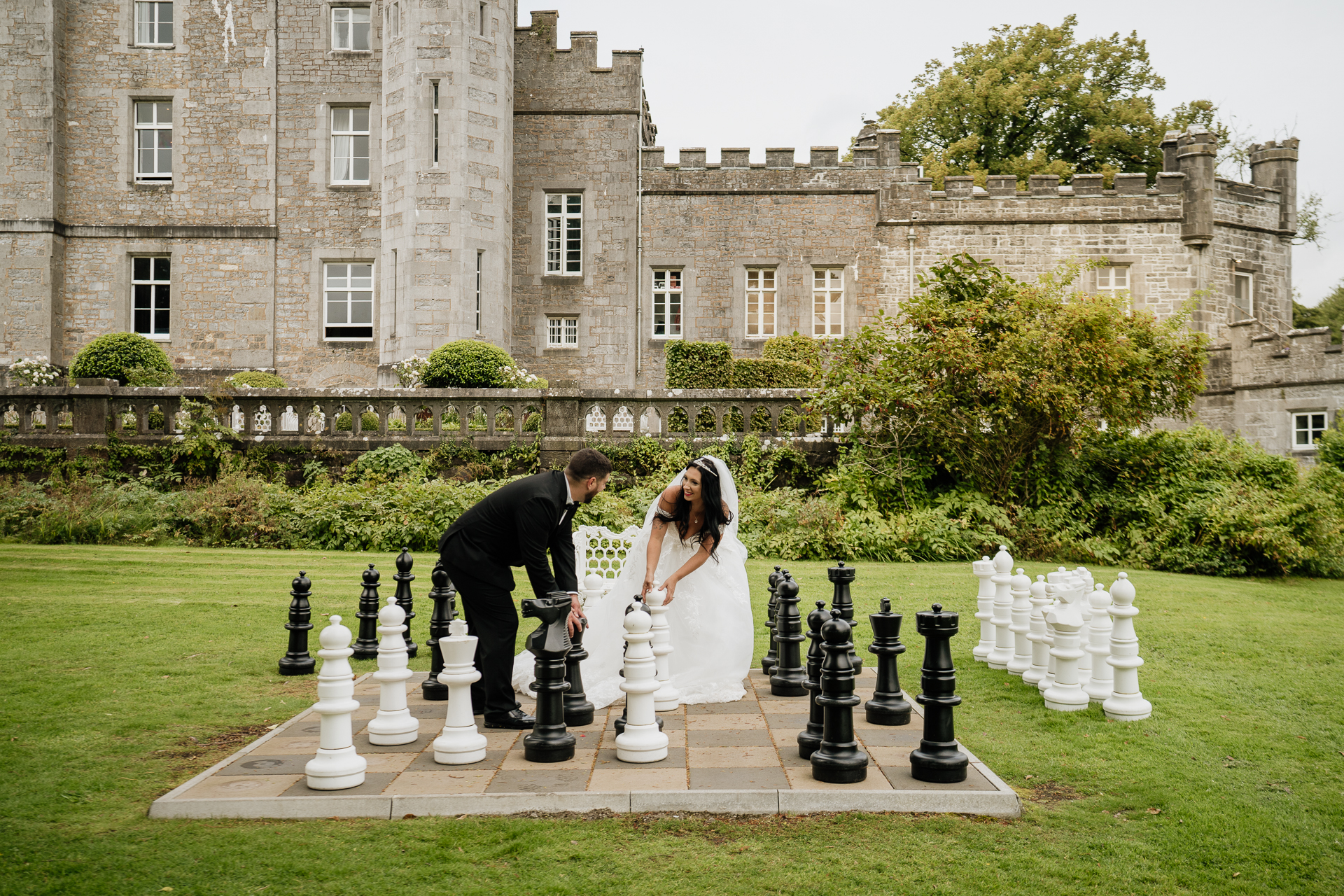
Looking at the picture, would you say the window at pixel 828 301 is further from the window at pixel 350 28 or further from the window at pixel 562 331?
the window at pixel 350 28

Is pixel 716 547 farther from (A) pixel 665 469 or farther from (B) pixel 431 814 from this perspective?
(A) pixel 665 469

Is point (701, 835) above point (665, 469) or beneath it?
beneath

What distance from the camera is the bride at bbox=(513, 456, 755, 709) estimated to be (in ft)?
19.6

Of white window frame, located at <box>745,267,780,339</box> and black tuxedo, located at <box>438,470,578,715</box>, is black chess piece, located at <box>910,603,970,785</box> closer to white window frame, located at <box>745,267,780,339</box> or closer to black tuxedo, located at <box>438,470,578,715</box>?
black tuxedo, located at <box>438,470,578,715</box>

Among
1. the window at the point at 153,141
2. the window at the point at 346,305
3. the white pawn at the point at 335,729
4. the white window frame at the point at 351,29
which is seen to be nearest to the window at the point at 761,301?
the window at the point at 346,305

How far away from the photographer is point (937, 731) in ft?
13.9

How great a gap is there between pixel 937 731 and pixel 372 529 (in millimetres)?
9615

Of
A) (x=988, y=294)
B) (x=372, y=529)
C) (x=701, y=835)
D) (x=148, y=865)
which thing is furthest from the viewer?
(x=988, y=294)

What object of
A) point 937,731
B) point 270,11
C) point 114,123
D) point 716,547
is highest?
point 270,11

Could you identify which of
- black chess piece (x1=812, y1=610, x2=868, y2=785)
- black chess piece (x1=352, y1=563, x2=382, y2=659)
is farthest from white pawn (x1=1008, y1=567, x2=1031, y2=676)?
black chess piece (x1=352, y1=563, x2=382, y2=659)

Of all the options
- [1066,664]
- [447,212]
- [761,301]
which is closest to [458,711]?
[1066,664]

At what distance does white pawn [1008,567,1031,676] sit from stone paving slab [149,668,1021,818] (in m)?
1.61

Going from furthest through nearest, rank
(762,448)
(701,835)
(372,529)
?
(762,448), (372,529), (701,835)

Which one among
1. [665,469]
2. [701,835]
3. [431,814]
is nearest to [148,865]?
[431,814]
